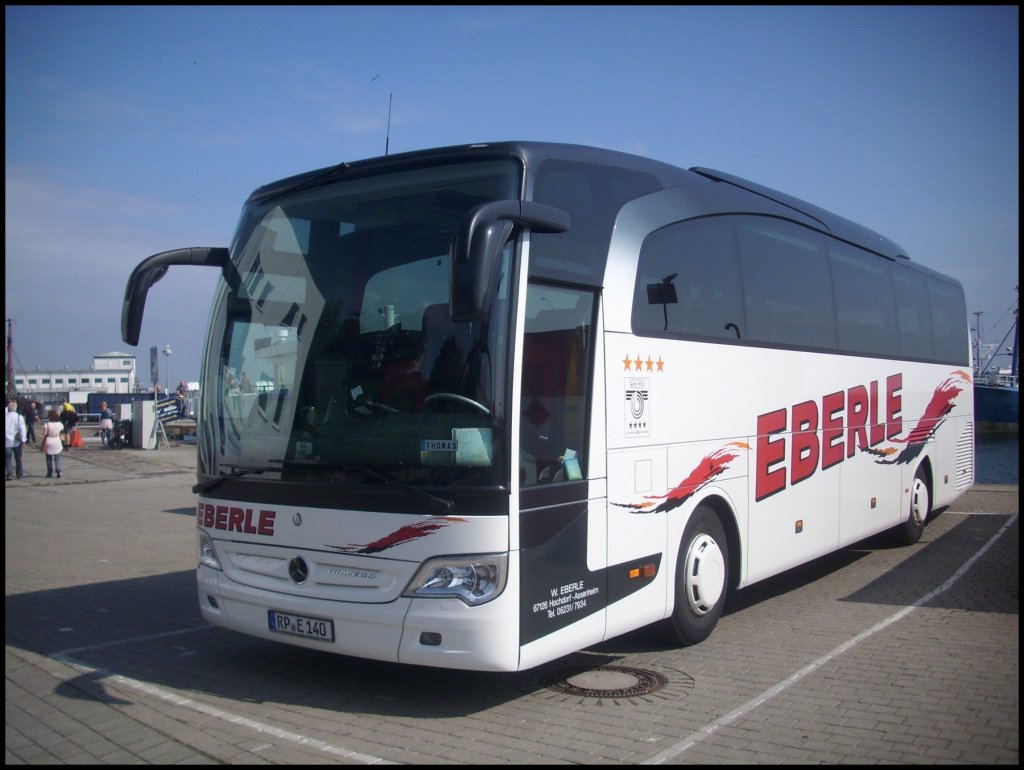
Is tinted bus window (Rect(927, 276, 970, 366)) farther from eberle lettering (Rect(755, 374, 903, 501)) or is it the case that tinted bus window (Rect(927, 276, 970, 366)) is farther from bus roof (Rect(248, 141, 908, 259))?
bus roof (Rect(248, 141, 908, 259))

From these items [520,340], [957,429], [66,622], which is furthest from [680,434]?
[957,429]

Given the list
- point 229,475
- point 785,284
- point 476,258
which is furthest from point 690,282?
point 229,475

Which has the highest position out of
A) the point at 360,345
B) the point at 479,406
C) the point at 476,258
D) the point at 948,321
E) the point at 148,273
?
the point at 948,321

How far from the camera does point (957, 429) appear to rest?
46.1 ft

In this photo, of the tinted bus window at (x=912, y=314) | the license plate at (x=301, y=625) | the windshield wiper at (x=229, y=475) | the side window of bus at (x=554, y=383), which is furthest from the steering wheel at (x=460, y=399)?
the tinted bus window at (x=912, y=314)

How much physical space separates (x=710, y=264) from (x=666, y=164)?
2.98 ft

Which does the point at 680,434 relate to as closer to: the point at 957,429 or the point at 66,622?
the point at 66,622

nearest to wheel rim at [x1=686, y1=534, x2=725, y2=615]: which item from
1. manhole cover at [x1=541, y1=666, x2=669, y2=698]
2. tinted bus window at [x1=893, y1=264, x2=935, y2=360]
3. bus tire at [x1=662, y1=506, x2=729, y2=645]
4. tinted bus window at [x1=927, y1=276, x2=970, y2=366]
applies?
bus tire at [x1=662, y1=506, x2=729, y2=645]

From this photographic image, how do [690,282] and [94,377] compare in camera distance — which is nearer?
[690,282]

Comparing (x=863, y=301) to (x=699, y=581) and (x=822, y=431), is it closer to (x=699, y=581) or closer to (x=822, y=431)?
(x=822, y=431)

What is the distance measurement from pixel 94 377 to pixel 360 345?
148 m

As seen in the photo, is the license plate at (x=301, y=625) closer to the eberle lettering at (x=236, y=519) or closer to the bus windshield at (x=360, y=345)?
the eberle lettering at (x=236, y=519)

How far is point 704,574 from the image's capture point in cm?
744

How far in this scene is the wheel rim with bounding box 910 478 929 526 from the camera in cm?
1237
